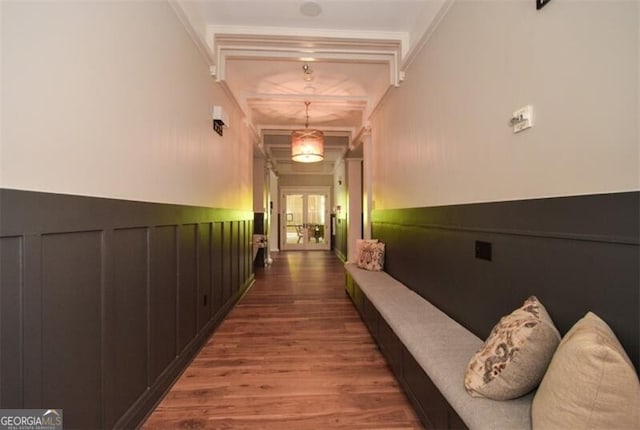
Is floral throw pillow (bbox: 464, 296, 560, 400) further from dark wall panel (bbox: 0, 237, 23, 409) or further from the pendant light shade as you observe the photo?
the pendant light shade

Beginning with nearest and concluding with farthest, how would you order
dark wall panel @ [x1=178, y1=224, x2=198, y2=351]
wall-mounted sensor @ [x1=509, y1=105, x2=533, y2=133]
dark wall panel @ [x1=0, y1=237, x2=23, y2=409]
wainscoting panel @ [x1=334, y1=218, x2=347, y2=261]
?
1. dark wall panel @ [x1=0, y1=237, x2=23, y2=409]
2. wall-mounted sensor @ [x1=509, y1=105, x2=533, y2=133]
3. dark wall panel @ [x1=178, y1=224, x2=198, y2=351]
4. wainscoting panel @ [x1=334, y1=218, x2=347, y2=261]

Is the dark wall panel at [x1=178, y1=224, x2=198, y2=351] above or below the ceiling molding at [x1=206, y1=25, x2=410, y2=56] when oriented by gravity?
below

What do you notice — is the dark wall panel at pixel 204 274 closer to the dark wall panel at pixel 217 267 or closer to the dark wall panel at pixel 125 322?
the dark wall panel at pixel 217 267

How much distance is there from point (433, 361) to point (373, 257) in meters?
2.56

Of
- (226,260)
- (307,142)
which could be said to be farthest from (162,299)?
(307,142)

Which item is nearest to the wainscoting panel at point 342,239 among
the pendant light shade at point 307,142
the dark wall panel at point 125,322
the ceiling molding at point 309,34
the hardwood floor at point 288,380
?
the pendant light shade at point 307,142

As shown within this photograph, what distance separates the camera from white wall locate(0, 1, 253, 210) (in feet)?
3.46

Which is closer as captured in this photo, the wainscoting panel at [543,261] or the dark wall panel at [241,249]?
the wainscoting panel at [543,261]

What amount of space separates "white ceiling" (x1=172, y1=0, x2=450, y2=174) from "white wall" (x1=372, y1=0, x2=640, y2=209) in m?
0.44

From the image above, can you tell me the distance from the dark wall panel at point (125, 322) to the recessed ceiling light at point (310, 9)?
2.28 meters

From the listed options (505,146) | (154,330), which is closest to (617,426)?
(505,146)

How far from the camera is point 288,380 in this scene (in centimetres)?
226

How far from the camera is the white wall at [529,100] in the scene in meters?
1.07

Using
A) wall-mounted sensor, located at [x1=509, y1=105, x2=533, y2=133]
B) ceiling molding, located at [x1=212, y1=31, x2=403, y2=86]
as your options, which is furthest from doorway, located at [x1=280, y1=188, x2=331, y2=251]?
wall-mounted sensor, located at [x1=509, y1=105, x2=533, y2=133]
